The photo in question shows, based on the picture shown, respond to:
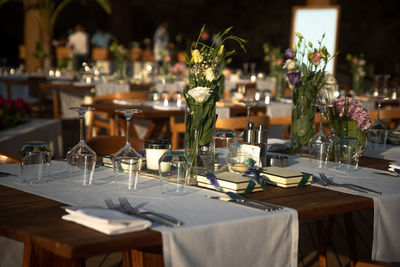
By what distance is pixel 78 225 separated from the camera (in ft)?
4.95

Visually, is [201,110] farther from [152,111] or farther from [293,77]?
[152,111]

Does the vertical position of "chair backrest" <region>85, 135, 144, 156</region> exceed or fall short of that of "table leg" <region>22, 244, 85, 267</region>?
it exceeds it

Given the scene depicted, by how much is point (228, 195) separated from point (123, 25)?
58.9 ft

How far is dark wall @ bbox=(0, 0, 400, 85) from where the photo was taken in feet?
51.3

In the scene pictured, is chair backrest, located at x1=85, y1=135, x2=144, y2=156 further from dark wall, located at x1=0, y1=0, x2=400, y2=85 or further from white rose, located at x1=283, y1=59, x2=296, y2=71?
dark wall, located at x1=0, y1=0, x2=400, y2=85

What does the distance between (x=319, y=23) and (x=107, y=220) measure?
10105mm

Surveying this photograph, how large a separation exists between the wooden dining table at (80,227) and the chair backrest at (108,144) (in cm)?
85

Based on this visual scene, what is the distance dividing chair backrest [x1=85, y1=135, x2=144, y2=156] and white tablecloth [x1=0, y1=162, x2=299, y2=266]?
3.57 ft

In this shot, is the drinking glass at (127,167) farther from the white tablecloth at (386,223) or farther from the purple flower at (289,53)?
the purple flower at (289,53)

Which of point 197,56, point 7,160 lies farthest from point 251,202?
point 7,160

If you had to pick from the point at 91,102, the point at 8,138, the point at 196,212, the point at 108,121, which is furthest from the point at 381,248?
the point at 108,121

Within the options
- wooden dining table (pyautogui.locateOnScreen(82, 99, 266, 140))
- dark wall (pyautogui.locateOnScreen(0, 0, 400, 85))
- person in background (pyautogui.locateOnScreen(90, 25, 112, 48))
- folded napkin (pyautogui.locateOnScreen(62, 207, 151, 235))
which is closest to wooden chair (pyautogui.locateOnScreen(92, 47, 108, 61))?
person in background (pyautogui.locateOnScreen(90, 25, 112, 48))

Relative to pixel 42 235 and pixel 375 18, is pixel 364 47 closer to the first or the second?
pixel 375 18

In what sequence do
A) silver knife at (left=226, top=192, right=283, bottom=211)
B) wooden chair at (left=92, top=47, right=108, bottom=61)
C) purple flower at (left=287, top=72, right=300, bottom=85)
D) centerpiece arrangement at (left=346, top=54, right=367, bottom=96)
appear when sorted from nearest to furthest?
1. silver knife at (left=226, top=192, right=283, bottom=211)
2. purple flower at (left=287, top=72, right=300, bottom=85)
3. centerpiece arrangement at (left=346, top=54, right=367, bottom=96)
4. wooden chair at (left=92, top=47, right=108, bottom=61)
